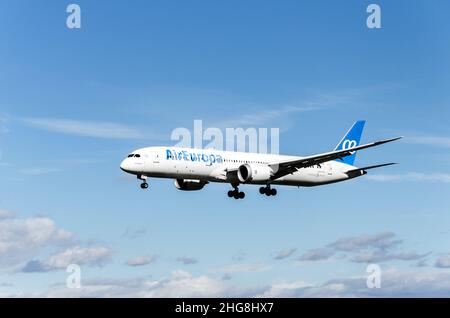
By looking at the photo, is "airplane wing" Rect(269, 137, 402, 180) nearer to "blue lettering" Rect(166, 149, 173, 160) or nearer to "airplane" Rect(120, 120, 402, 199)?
"airplane" Rect(120, 120, 402, 199)

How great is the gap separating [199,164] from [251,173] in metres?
6.06

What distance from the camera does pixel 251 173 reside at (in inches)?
3290

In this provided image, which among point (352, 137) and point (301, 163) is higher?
point (352, 137)

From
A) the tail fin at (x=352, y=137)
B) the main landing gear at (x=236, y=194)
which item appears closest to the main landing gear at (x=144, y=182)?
the main landing gear at (x=236, y=194)

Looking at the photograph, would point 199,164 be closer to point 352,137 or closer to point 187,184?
point 187,184

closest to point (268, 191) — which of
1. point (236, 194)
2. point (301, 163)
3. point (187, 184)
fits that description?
point (236, 194)

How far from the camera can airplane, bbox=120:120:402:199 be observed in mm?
78188

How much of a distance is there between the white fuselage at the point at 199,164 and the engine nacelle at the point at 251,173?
484mm
